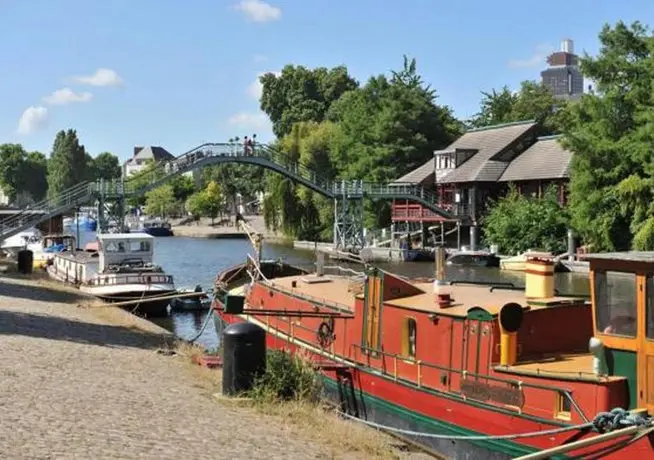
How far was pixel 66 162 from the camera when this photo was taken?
531ft

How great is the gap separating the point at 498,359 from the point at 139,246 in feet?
96.6

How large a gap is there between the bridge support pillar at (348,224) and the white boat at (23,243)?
2506 centimetres

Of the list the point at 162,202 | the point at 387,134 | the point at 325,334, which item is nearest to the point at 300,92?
the point at 162,202

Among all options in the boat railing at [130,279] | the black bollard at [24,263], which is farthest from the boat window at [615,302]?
the black bollard at [24,263]

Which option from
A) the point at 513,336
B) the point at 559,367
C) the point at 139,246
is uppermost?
the point at 139,246

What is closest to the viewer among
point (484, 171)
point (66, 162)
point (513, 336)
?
point (513, 336)

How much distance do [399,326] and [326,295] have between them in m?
5.14

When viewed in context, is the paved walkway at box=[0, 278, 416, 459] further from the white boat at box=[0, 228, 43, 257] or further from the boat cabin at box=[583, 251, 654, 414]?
the white boat at box=[0, 228, 43, 257]

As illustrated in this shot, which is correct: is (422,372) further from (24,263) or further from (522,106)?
(522,106)

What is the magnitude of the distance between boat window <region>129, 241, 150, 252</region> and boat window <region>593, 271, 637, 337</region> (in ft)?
105

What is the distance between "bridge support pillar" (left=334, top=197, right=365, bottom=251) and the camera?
2972 inches

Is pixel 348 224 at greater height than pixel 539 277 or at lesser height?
greater

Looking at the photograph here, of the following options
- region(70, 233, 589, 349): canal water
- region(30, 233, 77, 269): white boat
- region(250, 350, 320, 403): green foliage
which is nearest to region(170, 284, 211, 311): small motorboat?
region(70, 233, 589, 349): canal water

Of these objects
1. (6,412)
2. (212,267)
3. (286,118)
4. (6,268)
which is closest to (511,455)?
(6,412)
